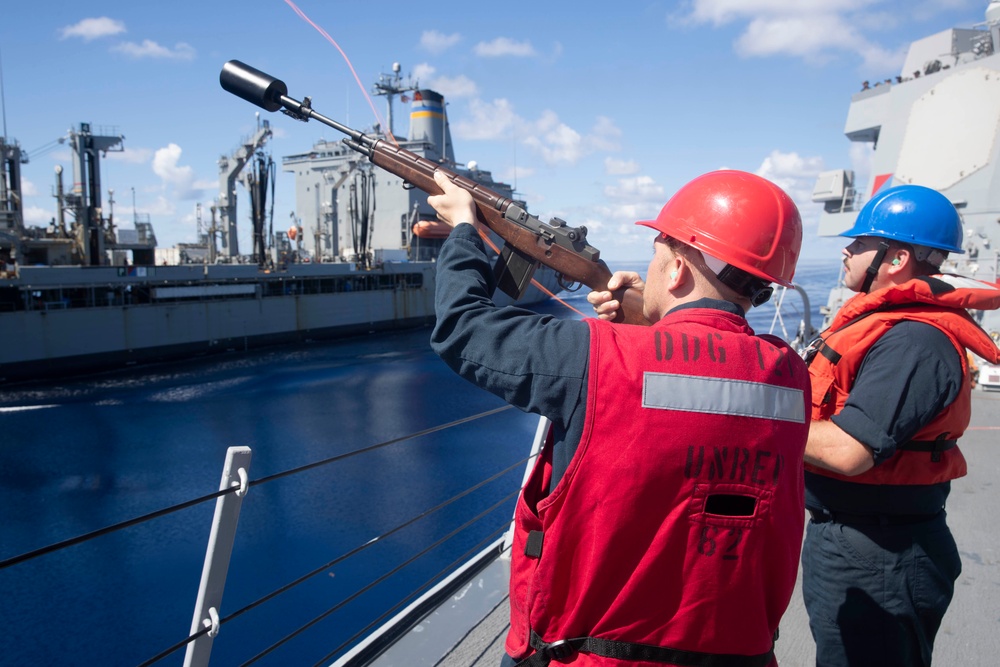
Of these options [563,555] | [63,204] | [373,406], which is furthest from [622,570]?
[63,204]

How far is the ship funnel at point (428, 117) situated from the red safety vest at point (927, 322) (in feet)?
136

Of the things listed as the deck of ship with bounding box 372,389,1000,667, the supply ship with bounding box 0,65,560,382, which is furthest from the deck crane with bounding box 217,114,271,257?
the deck of ship with bounding box 372,389,1000,667

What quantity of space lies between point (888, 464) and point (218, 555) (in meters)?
1.86

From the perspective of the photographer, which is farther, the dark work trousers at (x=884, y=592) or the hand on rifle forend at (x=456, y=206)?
the dark work trousers at (x=884, y=592)

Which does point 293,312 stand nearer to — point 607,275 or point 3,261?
point 3,261

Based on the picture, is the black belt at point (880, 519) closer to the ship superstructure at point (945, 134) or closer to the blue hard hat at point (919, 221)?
the blue hard hat at point (919, 221)

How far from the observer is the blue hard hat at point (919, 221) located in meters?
1.94

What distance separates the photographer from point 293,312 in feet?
91.4

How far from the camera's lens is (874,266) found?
78.2 inches

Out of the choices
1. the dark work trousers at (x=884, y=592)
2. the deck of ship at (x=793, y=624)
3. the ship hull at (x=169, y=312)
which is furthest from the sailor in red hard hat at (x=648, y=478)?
the ship hull at (x=169, y=312)

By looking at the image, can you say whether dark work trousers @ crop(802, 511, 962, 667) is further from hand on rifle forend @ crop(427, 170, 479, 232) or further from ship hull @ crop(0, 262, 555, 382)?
ship hull @ crop(0, 262, 555, 382)

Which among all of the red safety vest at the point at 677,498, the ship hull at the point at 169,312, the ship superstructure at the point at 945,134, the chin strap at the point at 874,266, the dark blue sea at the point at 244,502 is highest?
the ship superstructure at the point at 945,134

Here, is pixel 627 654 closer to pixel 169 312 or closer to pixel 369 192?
pixel 169 312

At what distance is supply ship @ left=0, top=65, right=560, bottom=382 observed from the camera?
2050 cm
